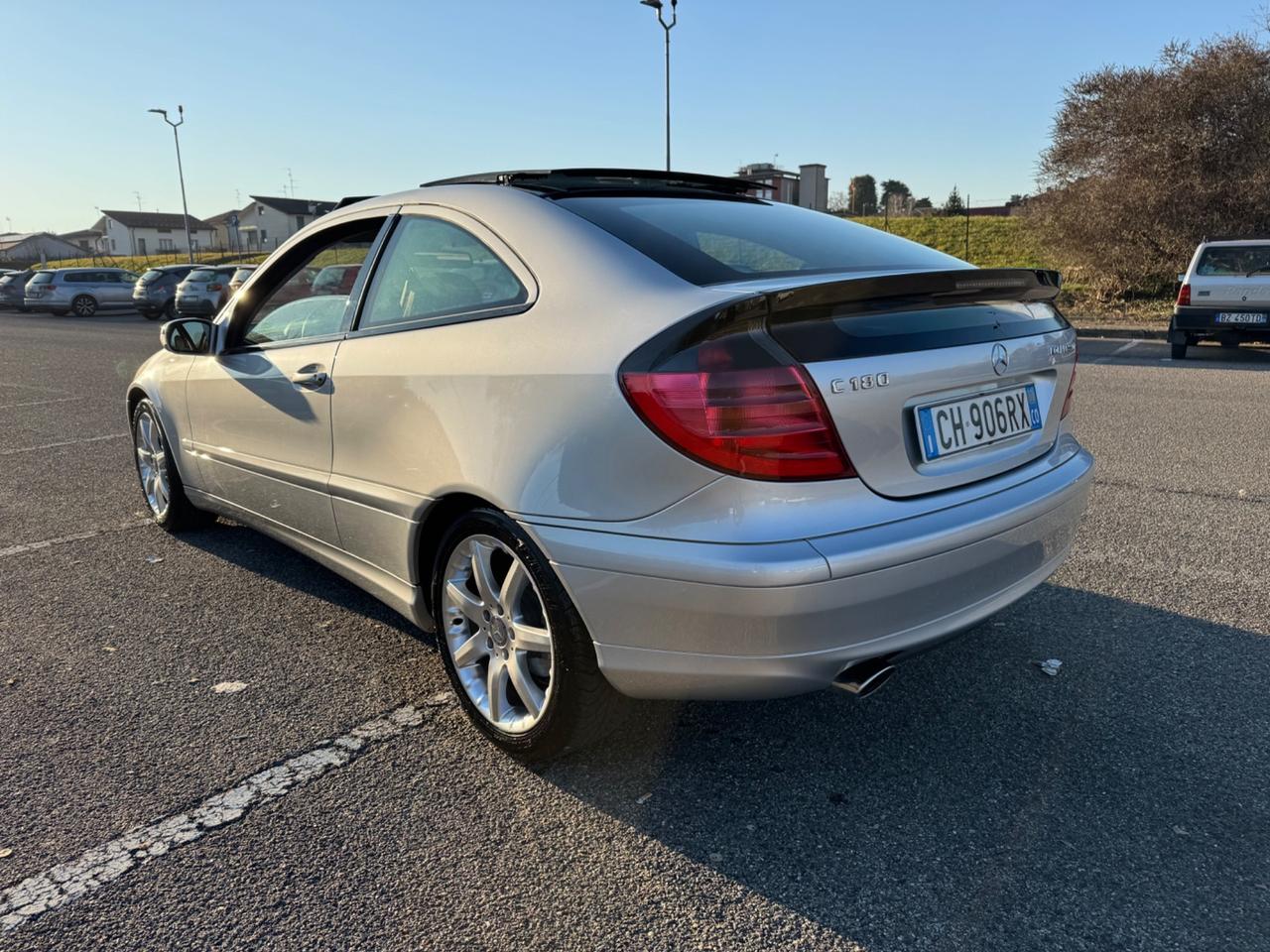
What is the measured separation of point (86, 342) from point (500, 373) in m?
20.0

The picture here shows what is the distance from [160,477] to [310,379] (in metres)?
2.07

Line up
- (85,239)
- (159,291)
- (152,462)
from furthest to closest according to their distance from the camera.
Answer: (85,239) < (159,291) < (152,462)

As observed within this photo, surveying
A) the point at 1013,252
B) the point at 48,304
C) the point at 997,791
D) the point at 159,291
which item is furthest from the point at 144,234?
the point at 997,791

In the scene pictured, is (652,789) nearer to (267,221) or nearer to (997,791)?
(997,791)

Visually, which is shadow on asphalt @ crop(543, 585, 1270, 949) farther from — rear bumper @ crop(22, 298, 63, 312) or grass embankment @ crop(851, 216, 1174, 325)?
rear bumper @ crop(22, 298, 63, 312)

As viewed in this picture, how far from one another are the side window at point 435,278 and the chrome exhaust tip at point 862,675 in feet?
4.18

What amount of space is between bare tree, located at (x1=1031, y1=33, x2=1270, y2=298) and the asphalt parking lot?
709 inches

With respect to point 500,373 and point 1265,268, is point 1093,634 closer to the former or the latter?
point 500,373

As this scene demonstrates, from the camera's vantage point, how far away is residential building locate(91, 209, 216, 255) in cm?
10288

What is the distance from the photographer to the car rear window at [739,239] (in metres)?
2.49

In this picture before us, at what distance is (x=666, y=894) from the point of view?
2.10 meters

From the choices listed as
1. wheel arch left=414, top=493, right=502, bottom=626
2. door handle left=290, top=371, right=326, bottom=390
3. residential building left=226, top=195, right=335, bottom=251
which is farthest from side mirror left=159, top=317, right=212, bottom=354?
residential building left=226, top=195, right=335, bottom=251

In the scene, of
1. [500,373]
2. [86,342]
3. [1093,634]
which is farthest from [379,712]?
[86,342]

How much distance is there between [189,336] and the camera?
13.6 feet
